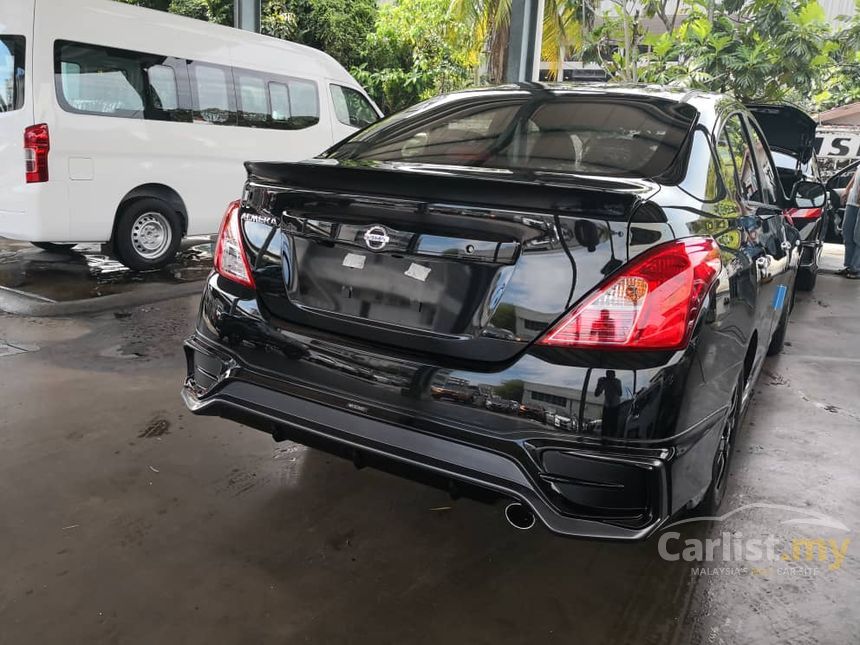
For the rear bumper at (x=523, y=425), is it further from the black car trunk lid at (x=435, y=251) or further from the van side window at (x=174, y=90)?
the van side window at (x=174, y=90)

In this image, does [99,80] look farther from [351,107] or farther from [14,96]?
[351,107]

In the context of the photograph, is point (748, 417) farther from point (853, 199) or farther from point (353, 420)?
point (853, 199)

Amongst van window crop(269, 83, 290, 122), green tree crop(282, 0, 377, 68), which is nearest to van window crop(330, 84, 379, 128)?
van window crop(269, 83, 290, 122)

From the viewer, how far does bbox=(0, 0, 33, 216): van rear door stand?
18.4 feet

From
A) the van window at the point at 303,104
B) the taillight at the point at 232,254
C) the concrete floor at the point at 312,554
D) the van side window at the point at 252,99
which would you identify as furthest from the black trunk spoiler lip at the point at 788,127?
the taillight at the point at 232,254

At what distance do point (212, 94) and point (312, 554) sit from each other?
582 cm

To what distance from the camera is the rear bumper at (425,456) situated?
180 centimetres

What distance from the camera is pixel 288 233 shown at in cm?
221

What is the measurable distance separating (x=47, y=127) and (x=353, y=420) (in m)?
4.96

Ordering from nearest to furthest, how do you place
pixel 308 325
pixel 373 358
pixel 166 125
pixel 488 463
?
1. pixel 488 463
2. pixel 373 358
3. pixel 308 325
4. pixel 166 125

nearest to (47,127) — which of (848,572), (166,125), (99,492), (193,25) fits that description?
(166,125)

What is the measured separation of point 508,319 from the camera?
185cm

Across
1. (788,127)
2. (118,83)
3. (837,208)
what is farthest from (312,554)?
(837,208)

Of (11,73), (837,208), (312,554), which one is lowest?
(312,554)
